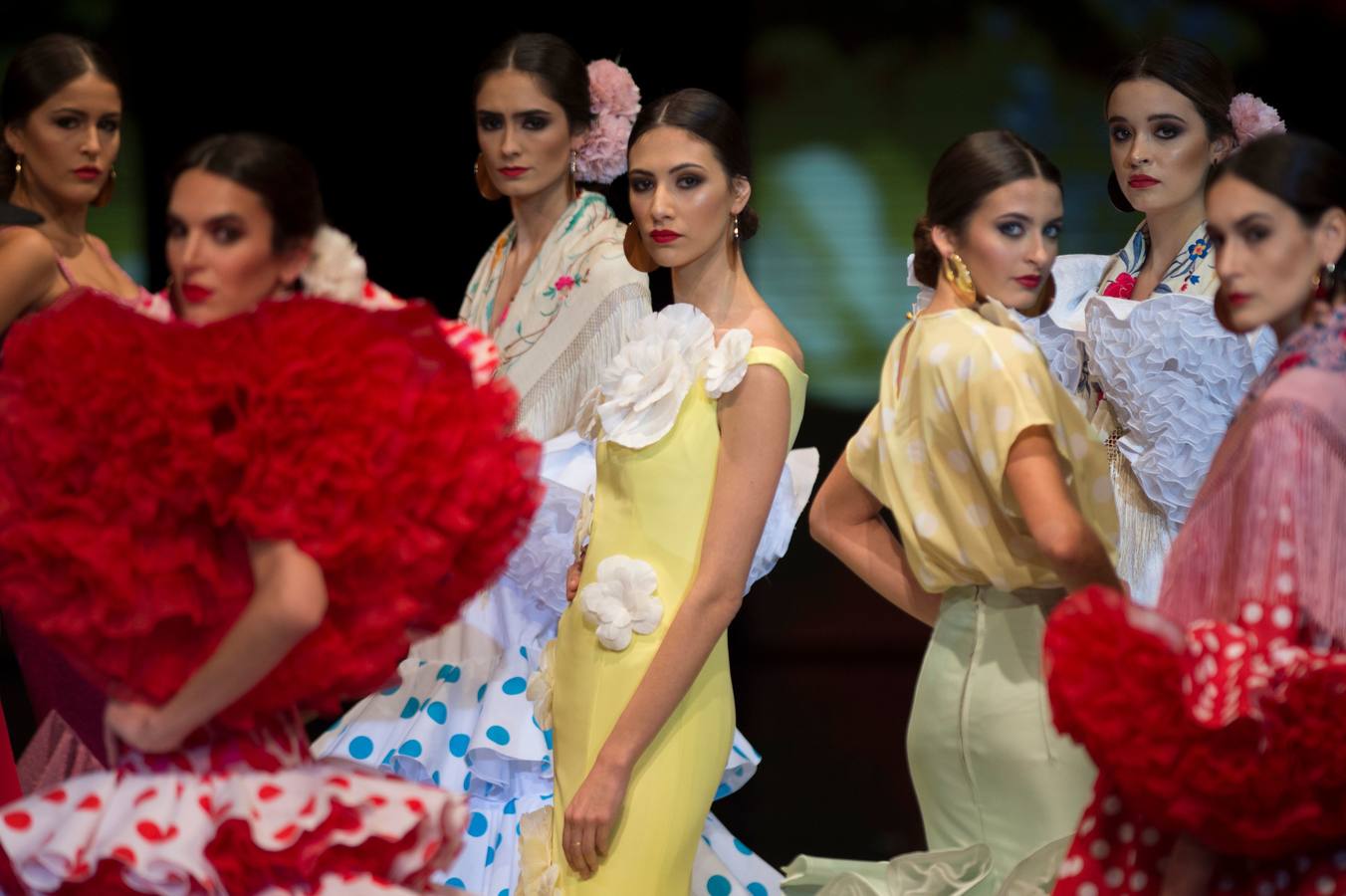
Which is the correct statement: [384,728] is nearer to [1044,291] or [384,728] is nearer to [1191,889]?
[1044,291]

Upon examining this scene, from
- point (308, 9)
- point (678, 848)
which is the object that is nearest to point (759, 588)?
point (308, 9)

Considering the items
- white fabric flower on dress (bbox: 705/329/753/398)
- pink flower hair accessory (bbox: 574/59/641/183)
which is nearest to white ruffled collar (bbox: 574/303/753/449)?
white fabric flower on dress (bbox: 705/329/753/398)

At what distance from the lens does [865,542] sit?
324 cm

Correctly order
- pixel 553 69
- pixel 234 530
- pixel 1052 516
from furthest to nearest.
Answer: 1. pixel 553 69
2. pixel 1052 516
3. pixel 234 530

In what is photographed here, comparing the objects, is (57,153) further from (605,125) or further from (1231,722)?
(1231,722)

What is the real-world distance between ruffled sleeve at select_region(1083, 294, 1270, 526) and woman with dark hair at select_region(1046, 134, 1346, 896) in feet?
4.38

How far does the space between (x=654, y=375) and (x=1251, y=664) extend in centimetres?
123

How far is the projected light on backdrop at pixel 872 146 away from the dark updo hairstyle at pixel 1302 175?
477cm

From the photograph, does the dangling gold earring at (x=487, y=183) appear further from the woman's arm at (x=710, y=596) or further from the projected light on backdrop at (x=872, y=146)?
the projected light on backdrop at (x=872, y=146)

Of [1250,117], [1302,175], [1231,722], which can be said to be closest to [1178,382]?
[1250,117]

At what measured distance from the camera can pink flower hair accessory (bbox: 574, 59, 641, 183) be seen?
14.4 ft

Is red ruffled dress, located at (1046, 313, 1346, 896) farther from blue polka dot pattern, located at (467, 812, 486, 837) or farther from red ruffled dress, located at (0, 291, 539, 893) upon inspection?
blue polka dot pattern, located at (467, 812, 486, 837)

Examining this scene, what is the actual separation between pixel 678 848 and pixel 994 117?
4.73 meters

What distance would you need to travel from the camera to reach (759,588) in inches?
295
